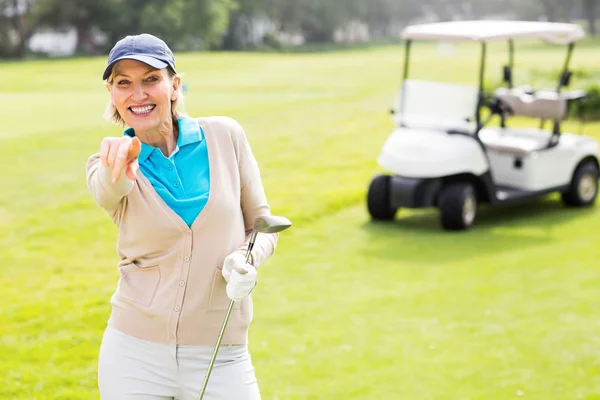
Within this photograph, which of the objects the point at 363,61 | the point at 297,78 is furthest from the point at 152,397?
the point at 363,61

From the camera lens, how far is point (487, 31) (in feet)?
27.6

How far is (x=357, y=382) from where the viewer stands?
491 centimetres

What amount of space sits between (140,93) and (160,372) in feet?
2.43

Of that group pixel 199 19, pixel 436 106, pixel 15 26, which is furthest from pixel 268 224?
pixel 199 19

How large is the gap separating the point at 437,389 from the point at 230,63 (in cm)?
3065

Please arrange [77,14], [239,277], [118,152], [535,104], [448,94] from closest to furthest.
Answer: [118,152], [239,277], [448,94], [535,104], [77,14]

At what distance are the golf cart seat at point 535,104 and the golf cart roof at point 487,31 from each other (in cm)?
61

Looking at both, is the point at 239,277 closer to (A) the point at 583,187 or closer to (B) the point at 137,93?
(B) the point at 137,93

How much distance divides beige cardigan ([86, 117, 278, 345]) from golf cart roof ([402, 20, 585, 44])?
583cm

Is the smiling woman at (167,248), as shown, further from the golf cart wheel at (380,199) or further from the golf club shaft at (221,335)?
the golf cart wheel at (380,199)

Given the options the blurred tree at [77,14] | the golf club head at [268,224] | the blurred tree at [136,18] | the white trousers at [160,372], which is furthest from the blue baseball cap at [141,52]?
the blurred tree at [77,14]

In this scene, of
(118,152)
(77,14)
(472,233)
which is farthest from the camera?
(77,14)

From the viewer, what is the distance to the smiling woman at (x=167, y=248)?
263 cm

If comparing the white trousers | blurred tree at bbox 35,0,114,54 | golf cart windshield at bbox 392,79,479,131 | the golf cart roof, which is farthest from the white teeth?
blurred tree at bbox 35,0,114,54
